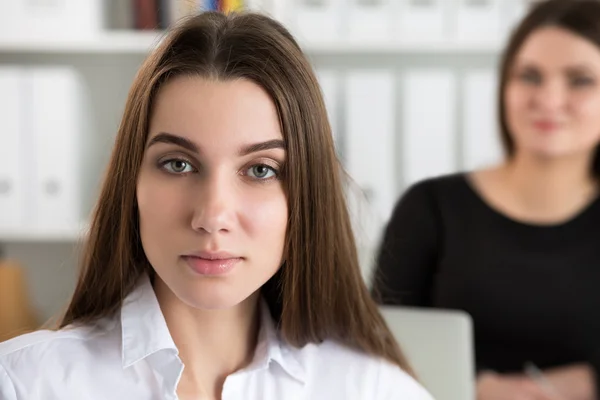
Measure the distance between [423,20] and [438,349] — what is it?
1.04m

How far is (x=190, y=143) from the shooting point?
3.06ft

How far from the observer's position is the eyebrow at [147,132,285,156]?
94 cm

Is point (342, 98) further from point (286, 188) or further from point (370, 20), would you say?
point (286, 188)

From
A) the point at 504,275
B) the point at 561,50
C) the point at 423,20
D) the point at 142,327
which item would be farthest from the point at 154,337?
the point at 423,20

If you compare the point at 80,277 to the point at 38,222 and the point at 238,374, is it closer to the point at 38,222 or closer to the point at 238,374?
the point at 238,374

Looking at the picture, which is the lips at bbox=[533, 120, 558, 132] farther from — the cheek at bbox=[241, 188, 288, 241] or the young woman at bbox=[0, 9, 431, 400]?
the cheek at bbox=[241, 188, 288, 241]

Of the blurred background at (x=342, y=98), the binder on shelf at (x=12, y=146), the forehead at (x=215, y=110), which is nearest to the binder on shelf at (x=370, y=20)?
the blurred background at (x=342, y=98)

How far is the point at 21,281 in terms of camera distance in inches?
92.1

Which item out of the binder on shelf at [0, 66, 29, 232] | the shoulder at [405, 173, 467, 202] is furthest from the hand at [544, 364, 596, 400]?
the binder on shelf at [0, 66, 29, 232]

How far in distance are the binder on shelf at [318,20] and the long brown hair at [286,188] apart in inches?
44.8

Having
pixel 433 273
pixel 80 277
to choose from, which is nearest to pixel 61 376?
pixel 80 277

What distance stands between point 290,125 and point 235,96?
69 millimetres

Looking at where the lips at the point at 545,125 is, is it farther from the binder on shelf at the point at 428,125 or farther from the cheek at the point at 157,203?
the cheek at the point at 157,203

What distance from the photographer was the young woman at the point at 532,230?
1.79 metres
